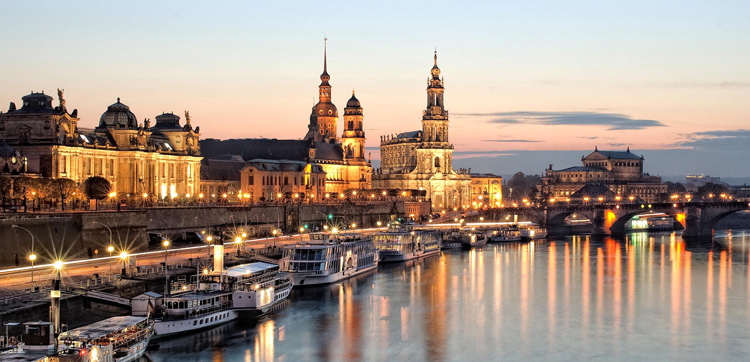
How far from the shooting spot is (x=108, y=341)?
138 ft

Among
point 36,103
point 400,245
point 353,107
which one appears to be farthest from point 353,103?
point 36,103

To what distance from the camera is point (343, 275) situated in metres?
75.8

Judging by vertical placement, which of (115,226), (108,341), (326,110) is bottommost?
(108,341)

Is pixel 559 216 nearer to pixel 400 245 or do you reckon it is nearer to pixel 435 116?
pixel 435 116

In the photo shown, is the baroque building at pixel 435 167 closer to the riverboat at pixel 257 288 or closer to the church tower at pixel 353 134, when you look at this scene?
the church tower at pixel 353 134

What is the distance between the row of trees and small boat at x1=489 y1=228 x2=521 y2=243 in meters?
64.2

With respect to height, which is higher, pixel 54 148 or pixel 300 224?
pixel 54 148

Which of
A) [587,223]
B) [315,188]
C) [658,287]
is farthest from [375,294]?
[587,223]

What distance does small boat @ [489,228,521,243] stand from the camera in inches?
5103

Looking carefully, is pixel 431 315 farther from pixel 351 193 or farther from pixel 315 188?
pixel 351 193

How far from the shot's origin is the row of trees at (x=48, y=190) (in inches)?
2832

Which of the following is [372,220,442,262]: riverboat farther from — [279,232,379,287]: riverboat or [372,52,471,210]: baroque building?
[372,52,471,210]: baroque building

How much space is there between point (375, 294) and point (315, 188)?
3229 inches

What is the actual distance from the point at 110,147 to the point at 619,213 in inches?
3556
